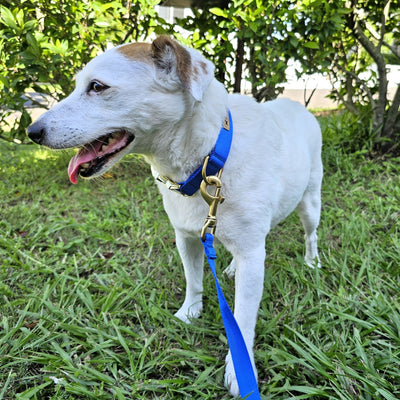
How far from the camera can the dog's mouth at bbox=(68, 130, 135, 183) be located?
5.32 ft

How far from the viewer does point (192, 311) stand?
7.34 ft

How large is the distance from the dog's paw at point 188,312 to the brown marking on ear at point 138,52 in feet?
4.94

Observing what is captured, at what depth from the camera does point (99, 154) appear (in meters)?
1.64

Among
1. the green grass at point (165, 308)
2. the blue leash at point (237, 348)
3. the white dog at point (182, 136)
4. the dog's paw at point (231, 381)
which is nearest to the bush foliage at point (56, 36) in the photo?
the green grass at point (165, 308)

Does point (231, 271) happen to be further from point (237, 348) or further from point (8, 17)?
point (8, 17)

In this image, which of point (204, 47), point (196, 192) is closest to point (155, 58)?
point (196, 192)

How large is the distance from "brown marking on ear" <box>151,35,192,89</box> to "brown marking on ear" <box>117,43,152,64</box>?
1.2 inches

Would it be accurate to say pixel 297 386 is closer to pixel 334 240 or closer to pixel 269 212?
pixel 269 212

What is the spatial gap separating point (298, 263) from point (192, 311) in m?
0.97

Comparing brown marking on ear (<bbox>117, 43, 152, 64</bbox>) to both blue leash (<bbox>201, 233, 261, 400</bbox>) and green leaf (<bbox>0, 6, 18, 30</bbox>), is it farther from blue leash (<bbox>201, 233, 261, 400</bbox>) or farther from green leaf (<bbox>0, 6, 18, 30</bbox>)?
green leaf (<bbox>0, 6, 18, 30</bbox>)

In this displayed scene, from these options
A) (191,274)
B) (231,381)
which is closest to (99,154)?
(191,274)

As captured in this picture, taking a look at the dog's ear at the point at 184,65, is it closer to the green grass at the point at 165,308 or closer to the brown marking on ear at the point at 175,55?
the brown marking on ear at the point at 175,55

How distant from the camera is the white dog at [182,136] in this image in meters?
1.55

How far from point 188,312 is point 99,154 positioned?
1178 mm
